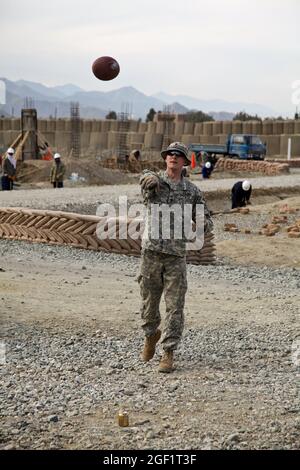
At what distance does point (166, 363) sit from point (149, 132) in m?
49.1

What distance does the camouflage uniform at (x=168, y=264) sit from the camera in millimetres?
6535

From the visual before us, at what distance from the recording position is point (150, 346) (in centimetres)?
679

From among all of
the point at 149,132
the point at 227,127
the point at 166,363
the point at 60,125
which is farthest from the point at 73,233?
the point at 60,125

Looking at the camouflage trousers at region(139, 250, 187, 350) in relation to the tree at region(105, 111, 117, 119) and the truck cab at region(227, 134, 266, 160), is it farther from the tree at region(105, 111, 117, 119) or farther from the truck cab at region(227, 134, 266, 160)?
the tree at region(105, 111, 117, 119)

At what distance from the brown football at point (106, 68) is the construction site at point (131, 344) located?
233 centimetres

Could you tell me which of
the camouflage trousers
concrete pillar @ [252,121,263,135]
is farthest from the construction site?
concrete pillar @ [252,121,263,135]

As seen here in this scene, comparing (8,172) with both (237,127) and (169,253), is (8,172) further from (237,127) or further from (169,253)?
(237,127)

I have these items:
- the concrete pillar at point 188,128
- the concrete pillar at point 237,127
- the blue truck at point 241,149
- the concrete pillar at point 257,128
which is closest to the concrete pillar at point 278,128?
the concrete pillar at point 257,128

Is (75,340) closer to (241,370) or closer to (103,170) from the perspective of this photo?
(241,370)

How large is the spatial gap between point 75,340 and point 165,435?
2.50 meters

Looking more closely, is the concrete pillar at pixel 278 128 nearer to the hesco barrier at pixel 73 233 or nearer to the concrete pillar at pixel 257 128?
the concrete pillar at pixel 257 128

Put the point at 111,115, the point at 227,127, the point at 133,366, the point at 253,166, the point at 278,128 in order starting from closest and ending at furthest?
the point at 133,366, the point at 253,166, the point at 278,128, the point at 227,127, the point at 111,115

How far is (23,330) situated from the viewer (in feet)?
25.3

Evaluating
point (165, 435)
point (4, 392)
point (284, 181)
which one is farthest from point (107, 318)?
point (284, 181)
